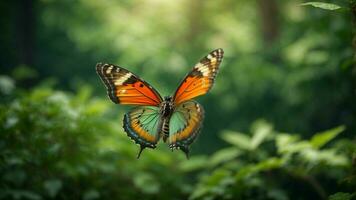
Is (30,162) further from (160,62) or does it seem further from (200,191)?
(160,62)

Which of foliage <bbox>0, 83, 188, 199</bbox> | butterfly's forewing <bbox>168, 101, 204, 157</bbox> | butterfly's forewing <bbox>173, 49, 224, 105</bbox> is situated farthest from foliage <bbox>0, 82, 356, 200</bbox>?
butterfly's forewing <bbox>173, 49, 224, 105</bbox>

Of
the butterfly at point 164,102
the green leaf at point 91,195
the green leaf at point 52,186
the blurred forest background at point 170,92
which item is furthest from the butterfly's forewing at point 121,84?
the green leaf at point 91,195

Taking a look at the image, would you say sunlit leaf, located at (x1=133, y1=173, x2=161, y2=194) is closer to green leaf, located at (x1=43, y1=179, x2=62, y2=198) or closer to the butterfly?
green leaf, located at (x1=43, y1=179, x2=62, y2=198)

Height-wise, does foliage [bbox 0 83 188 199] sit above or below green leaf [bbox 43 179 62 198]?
above

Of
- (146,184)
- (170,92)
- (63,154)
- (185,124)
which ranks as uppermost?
(170,92)

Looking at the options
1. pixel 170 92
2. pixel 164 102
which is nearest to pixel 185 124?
pixel 164 102

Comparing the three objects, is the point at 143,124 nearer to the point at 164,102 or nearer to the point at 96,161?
the point at 164,102
